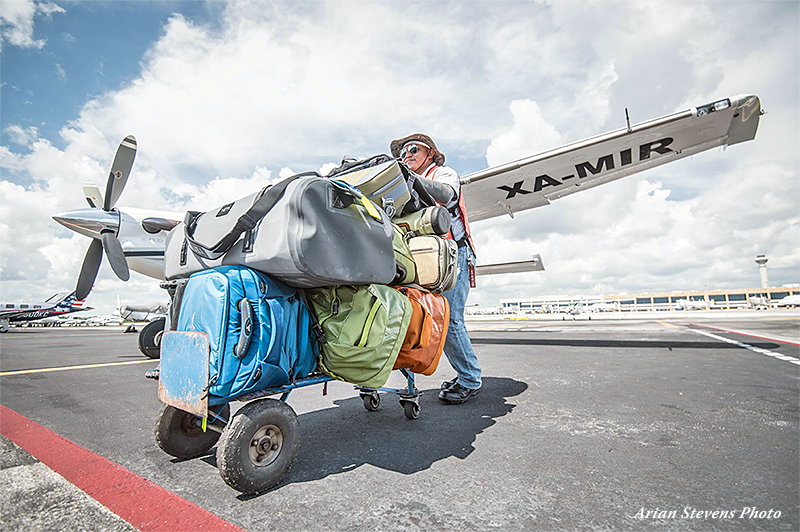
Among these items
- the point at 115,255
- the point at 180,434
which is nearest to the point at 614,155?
the point at 180,434

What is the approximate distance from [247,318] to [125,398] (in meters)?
2.88

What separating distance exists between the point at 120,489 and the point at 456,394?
7.49 feet

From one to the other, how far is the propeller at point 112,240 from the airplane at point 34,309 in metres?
29.4

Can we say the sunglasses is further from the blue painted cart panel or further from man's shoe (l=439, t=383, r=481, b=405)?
the blue painted cart panel

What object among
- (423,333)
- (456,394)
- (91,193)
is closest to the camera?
(423,333)

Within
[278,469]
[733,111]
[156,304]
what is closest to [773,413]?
[278,469]

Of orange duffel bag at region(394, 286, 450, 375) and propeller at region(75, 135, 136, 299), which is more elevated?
propeller at region(75, 135, 136, 299)

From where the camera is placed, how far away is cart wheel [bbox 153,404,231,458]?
1.84m

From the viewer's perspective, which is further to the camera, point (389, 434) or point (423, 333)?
point (389, 434)

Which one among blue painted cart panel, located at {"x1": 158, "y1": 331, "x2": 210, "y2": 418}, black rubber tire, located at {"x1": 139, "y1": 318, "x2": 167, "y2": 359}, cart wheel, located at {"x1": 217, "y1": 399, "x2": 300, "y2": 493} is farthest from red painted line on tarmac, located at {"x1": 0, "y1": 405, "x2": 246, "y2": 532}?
black rubber tire, located at {"x1": 139, "y1": 318, "x2": 167, "y2": 359}

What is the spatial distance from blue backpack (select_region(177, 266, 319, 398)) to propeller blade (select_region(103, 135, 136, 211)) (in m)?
6.92

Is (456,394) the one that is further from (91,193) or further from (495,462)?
(91,193)

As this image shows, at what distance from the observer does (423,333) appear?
83.2 inches

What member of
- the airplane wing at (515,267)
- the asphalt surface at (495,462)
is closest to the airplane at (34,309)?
the airplane wing at (515,267)
